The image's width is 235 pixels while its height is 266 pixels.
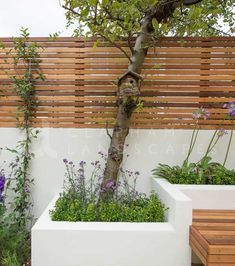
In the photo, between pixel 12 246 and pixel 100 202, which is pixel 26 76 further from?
pixel 12 246

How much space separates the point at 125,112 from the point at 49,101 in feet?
3.33

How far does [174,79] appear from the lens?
3.92 meters

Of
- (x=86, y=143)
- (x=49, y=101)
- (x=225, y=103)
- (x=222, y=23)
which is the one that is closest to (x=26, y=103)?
(x=49, y=101)

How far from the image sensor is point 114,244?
2.66 m

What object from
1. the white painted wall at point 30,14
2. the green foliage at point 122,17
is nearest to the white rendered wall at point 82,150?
the green foliage at point 122,17

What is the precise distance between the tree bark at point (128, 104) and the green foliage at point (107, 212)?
0.54m

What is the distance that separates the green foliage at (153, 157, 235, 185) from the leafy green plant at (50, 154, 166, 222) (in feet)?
1.17

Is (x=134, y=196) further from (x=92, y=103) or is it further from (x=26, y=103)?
(x=26, y=103)

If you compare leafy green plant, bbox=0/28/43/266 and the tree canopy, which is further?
leafy green plant, bbox=0/28/43/266

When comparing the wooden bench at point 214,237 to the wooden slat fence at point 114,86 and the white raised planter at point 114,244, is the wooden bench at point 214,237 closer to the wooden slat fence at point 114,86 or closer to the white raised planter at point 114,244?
the white raised planter at point 114,244

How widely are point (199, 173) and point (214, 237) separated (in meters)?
1.22

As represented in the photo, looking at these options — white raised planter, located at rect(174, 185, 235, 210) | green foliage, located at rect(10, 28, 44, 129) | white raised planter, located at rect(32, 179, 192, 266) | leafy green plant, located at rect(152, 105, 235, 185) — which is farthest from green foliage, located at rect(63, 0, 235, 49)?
white raised planter, located at rect(32, 179, 192, 266)

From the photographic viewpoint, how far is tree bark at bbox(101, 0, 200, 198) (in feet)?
12.0

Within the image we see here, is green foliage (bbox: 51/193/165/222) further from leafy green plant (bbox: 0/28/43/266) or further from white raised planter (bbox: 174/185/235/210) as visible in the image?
leafy green plant (bbox: 0/28/43/266)
